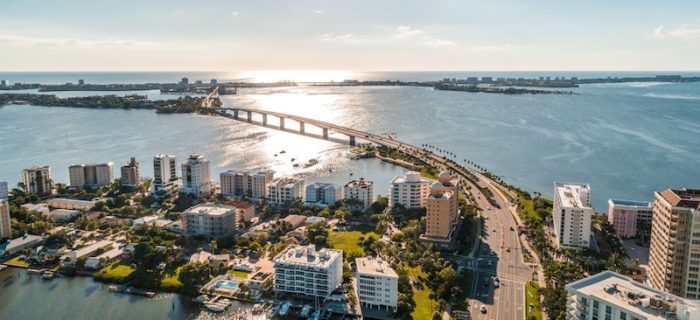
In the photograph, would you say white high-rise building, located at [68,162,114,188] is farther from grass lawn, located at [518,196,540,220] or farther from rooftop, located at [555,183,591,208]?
rooftop, located at [555,183,591,208]

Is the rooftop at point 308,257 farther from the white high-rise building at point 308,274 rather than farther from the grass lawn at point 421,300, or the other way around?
the grass lawn at point 421,300

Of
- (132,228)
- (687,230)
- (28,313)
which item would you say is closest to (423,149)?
(132,228)

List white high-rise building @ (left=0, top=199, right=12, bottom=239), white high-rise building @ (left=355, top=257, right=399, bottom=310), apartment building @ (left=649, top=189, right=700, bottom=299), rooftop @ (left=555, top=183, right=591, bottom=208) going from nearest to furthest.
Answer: apartment building @ (left=649, top=189, right=700, bottom=299)
white high-rise building @ (left=355, top=257, right=399, bottom=310)
rooftop @ (left=555, top=183, right=591, bottom=208)
white high-rise building @ (left=0, top=199, right=12, bottom=239)

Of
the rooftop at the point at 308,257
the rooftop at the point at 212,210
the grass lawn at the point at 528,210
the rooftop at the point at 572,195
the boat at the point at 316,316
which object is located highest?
the rooftop at the point at 572,195

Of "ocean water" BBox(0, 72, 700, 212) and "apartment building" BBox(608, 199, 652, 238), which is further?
"ocean water" BBox(0, 72, 700, 212)

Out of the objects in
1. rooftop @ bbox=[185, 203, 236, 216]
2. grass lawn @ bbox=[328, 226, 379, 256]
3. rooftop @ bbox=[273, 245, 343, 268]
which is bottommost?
grass lawn @ bbox=[328, 226, 379, 256]

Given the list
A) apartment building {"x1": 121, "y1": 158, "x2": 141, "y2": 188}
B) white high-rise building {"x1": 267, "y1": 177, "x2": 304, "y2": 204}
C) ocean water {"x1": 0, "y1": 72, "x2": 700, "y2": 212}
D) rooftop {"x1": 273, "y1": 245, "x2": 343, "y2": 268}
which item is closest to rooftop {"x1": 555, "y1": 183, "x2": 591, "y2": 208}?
ocean water {"x1": 0, "y1": 72, "x2": 700, "y2": 212}

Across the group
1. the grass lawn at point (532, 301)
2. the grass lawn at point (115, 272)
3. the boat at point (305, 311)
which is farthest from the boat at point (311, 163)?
the grass lawn at point (532, 301)

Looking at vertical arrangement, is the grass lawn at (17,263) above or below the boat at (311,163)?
below
